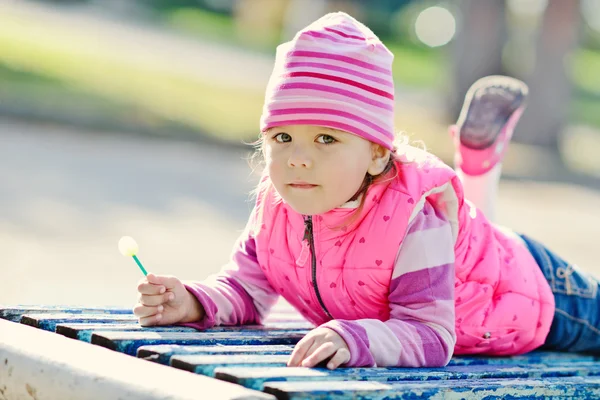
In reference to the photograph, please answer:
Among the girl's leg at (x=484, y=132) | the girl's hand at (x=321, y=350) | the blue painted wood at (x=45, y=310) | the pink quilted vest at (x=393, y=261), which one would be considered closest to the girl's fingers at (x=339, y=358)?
the girl's hand at (x=321, y=350)

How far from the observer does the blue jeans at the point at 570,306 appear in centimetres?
351

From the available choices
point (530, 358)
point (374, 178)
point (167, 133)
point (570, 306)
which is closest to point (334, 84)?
point (374, 178)

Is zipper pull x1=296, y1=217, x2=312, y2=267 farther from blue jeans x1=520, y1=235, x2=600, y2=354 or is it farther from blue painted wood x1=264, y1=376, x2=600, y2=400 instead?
blue jeans x1=520, y1=235, x2=600, y2=354

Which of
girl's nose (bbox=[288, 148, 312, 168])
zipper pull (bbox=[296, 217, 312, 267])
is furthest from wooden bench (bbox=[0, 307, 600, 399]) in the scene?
girl's nose (bbox=[288, 148, 312, 168])

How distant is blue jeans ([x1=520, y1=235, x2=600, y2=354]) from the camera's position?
3.51 meters

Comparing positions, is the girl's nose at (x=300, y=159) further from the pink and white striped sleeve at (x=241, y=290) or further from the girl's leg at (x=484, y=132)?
the girl's leg at (x=484, y=132)

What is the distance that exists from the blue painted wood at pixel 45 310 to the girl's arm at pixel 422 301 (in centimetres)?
84

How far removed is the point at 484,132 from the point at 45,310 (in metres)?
1.66

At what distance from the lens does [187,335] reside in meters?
2.81

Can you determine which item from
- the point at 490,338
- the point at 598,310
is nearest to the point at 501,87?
the point at 598,310

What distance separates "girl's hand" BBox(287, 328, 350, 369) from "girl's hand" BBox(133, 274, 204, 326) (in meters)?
0.50

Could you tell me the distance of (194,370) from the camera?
2381 mm

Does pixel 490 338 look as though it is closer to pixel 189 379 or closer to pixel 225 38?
pixel 189 379

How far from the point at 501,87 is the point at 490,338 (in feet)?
3.69
